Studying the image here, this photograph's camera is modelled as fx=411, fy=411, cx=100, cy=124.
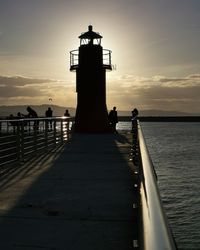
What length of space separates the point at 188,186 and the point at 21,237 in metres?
27.4

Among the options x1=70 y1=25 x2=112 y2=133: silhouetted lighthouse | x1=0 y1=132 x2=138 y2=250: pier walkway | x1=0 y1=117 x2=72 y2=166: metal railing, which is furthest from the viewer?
x1=70 y1=25 x2=112 y2=133: silhouetted lighthouse

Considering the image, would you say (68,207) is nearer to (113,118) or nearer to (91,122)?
(91,122)

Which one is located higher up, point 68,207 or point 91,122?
point 91,122

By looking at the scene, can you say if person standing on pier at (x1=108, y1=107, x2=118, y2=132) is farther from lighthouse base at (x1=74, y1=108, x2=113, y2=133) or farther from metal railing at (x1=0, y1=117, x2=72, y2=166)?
metal railing at (x1=0, y1=117, x2=72, y2=166)

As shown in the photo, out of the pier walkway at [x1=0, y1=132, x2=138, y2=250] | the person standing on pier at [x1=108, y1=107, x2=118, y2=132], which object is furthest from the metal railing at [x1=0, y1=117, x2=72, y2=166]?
the person standing on pier at [x1=108, y1=107, x2=118, y2=132]

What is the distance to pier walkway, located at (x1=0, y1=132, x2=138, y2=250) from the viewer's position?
439 centimetres

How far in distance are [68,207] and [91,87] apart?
1831 cm

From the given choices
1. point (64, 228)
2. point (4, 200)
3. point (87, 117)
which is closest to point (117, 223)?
point (64, 228)

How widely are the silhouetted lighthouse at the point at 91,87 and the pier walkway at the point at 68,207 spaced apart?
13830mm

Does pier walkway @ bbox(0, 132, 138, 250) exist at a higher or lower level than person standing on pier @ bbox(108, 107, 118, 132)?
lower

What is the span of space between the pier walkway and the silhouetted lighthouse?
13830 mm

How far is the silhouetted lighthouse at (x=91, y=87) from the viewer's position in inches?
939

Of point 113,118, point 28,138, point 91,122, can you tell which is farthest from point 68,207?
point 113,118

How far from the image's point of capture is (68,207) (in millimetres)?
5855
